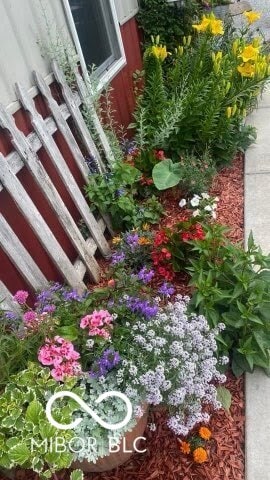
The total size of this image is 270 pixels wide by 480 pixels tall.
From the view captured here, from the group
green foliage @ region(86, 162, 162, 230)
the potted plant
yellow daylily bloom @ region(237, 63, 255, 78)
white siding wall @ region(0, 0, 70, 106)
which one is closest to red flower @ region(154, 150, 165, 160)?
green foliage @ region(86, 162, 162, 230)

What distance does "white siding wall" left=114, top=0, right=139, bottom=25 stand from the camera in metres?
3.81

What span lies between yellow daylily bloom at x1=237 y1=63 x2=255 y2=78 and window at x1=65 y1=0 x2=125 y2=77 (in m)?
1.05

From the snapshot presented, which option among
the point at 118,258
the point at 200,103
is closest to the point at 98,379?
the point at 118,258

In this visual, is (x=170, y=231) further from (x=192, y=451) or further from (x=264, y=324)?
(x=192, y=451)

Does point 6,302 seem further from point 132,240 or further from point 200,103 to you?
point 200,103

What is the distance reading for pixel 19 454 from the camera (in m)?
1.35

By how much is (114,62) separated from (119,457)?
10.5ft

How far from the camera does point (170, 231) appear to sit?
2.58 meters

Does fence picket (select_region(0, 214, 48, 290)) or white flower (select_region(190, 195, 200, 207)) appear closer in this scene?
fence picket (select_region(0, 214, 48, 290))

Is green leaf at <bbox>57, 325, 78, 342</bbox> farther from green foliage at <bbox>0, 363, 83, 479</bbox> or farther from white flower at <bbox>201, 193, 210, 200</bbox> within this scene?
white flower at <bbox>201, 193, 210, 200</bbox>

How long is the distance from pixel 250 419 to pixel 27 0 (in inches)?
98.8

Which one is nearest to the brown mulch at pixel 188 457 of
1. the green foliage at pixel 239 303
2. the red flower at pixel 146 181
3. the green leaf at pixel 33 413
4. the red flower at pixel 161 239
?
the green foliage at pixel 239 303

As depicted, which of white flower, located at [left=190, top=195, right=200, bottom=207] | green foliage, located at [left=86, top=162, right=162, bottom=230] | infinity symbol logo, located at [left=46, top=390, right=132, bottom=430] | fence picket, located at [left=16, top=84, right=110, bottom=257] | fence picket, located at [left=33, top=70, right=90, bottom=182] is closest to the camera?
infinity symbol logo, located at [left=46, top=390, right=132, bottom=430]

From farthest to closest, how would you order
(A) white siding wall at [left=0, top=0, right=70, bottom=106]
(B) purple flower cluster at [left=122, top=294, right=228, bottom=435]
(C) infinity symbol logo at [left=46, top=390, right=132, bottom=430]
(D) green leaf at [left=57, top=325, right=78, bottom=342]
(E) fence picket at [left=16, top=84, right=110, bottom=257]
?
(E) fence picket at [left=16, top=84, right=110, bottom=257], (A) white siding wall at [left=0, top=0, right=70, bottom=106], (D) green leaf at [left=57, top=325, right=78, bottom=342], (B) purple flower cluster at [left=122, top=294, right=228, bottom=435], (C) infinity symbol logo at [left=46, top=390, right=132, bottom=430]
